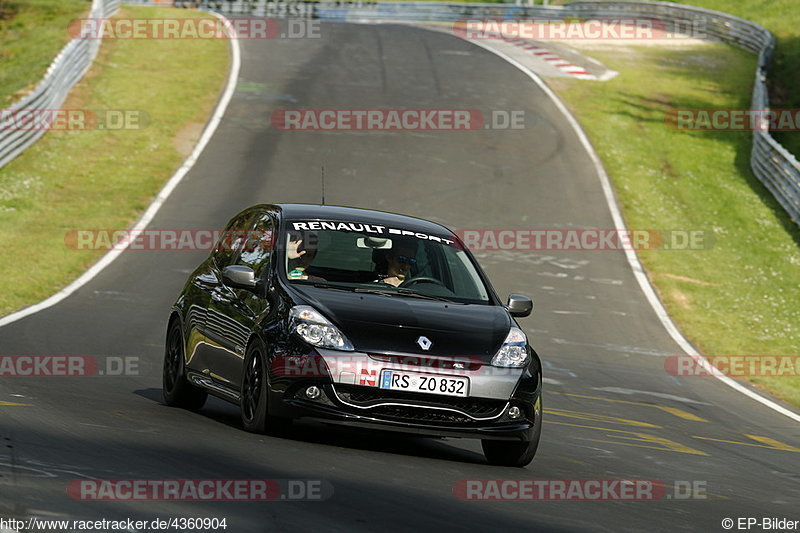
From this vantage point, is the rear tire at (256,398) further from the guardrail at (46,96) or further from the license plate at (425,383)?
the guardrail at (46,96)

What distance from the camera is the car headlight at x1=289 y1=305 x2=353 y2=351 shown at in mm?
8203

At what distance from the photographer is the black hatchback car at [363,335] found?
8.17m

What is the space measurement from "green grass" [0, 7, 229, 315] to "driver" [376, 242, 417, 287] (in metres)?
8.06

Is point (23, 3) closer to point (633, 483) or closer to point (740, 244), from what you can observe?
point (740, 244)

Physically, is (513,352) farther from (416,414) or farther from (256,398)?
(256,398)

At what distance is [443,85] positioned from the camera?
122 feet

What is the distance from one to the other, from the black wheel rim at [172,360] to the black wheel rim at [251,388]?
1.59 meters

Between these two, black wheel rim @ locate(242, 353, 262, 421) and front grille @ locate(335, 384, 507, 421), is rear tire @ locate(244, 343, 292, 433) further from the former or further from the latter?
front grille @ locate(335, 384, 507, 421)

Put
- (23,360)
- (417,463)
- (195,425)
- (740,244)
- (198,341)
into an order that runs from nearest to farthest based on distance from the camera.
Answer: (417,463) < (195,425) < (198,341) < (23,360) < (740,244)

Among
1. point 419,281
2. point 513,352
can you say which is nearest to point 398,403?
point 513,352

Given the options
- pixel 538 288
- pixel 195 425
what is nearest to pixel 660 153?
pixel 538 288

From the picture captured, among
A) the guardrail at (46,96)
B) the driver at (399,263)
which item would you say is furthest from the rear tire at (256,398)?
the guardrail at (46,96)

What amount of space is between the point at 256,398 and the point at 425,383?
120cm

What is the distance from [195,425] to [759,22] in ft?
159
